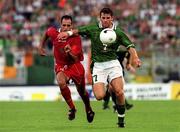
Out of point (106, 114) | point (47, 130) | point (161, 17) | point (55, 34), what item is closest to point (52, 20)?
point (161, 17)

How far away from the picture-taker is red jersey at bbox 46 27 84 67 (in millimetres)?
15016

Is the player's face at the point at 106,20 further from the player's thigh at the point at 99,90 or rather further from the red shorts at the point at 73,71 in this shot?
the red shorts at the point at 73,71

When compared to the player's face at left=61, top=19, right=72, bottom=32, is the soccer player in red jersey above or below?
below

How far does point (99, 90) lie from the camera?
13.5 m

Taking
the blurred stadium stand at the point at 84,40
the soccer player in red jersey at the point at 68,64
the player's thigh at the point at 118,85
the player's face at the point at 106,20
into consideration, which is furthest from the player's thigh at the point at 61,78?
the blurred stadium stand at the point at 84,40

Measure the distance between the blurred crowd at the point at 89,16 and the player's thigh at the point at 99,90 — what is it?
18313 mm

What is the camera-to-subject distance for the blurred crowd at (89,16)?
33.4m

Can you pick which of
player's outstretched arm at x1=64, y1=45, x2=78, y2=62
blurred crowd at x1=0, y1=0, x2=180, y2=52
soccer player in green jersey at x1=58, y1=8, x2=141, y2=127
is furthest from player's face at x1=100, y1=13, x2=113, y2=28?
blurred crowd at x1=0, y1=0, x2=180, y2=52

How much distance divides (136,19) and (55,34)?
64.0 feet

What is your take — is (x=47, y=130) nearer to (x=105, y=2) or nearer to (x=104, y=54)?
(x=104, y=54)

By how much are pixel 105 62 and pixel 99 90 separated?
1.99 feet

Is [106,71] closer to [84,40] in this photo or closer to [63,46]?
[63,46]

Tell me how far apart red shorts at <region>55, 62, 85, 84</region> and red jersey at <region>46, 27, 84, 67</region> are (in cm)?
9

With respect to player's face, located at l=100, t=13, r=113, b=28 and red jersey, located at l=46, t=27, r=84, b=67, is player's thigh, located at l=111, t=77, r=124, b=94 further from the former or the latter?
red jersey, located at l=46, t=27, r=84, b=67
